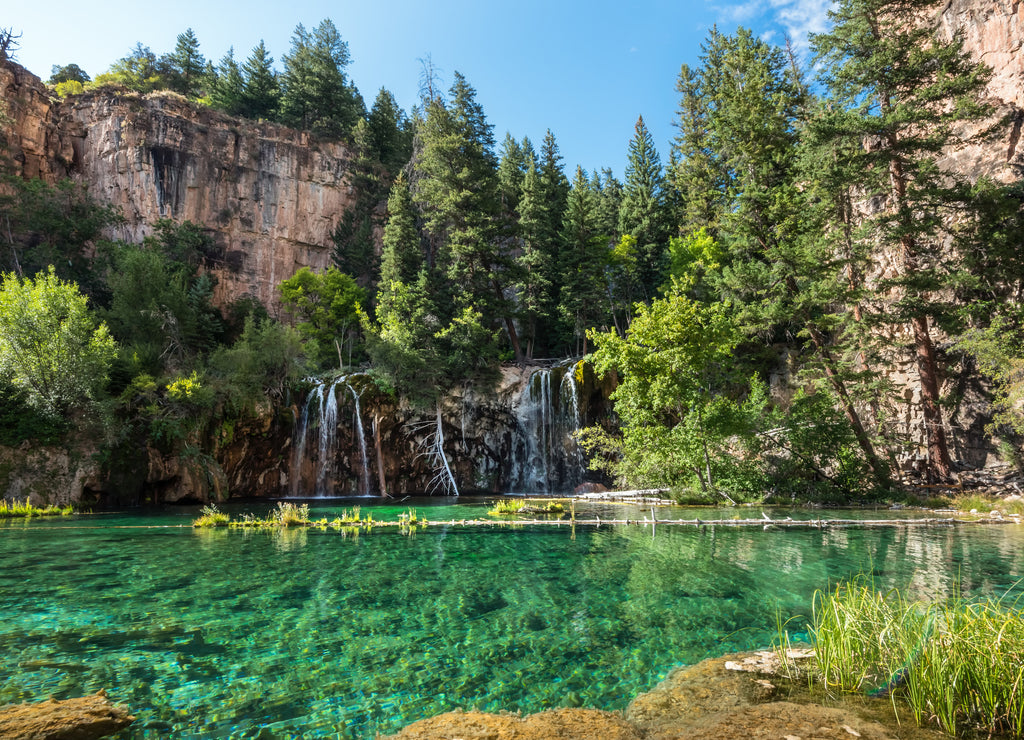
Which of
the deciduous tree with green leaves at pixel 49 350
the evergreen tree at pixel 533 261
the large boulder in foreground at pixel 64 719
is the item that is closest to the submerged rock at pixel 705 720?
the large boulder in foreground at pixel 64 719

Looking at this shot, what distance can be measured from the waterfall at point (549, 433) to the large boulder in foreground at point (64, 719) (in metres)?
22.4

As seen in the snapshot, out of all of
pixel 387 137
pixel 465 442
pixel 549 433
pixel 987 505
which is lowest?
pixel 987 505

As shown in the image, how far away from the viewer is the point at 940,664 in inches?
115

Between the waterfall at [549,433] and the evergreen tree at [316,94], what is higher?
the evergreen tree at [316,94]

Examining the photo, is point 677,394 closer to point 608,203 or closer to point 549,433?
point 549,433

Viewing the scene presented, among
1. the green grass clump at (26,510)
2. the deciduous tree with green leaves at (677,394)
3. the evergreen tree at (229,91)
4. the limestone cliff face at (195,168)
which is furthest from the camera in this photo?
the evergreen tree at (229,91)

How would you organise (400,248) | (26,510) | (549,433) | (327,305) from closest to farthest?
(26,510), (549,433), (400,248), (327,305)

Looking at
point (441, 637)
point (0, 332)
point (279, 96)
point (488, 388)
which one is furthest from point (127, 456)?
point (279, 96)

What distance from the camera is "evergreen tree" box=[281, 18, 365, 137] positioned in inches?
1726

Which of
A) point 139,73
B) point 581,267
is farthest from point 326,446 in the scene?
point 139,73

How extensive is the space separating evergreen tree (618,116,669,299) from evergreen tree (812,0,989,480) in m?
15.3

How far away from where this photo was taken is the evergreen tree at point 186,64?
48.7 meters

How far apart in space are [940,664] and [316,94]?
52.7 meters

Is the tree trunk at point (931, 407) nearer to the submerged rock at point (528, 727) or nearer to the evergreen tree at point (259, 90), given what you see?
the submerged rock at point (528, 727)
